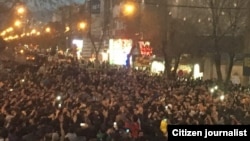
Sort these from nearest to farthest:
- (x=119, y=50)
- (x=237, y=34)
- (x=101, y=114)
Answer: (x=101, y=114), (x=119, y=50), (x=237, y=34)

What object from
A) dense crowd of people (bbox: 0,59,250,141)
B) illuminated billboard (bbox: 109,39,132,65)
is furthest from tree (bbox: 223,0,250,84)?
dense crowd of people (bbox: 0,59,250,141)

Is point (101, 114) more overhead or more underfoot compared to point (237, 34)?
more underfoot

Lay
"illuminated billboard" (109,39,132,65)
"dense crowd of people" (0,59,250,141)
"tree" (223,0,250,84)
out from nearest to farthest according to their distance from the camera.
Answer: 1. "dense crowd of people" (0,59,250,141)
2. "tree" (223,0,250,84)
3. "illuminated billboard" (109,39,132,65)

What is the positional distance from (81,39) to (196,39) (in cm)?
6569

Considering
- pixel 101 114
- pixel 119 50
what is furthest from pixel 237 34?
pixel 101 114

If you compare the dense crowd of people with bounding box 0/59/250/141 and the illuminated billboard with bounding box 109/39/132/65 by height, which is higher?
the illuminated billboard with bounding box 109/39/132/65

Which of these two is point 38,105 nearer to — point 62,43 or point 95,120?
point 95,120

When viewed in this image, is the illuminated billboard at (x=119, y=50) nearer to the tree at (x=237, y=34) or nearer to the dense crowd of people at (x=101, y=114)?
the tree at (x=237, y=34)

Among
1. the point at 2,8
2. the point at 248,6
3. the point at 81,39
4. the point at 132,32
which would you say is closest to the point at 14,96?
the point at 2,8

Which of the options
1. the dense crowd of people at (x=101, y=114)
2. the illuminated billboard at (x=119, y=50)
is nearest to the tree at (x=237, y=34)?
the illuminated billboard at (x=119, y=50)

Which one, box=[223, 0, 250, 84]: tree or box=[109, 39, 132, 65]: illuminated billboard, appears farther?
box=[109, 39, 132, 65]: illuminated billboard

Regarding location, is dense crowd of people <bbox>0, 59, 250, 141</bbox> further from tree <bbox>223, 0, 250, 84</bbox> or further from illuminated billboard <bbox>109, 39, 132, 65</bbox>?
illuminated billboard <bbox>109, 39, 132, 65</bbox>

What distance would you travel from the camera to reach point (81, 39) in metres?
112

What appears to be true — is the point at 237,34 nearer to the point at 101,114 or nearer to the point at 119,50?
the point at 119,50
